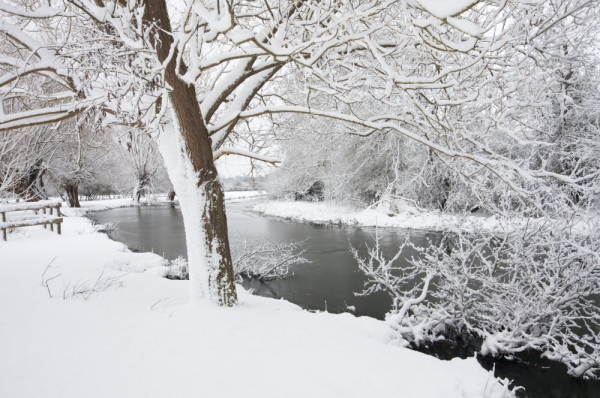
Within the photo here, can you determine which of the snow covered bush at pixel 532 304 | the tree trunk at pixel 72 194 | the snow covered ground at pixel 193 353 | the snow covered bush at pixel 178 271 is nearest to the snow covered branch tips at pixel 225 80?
the snow covered ground at pixel 193 353

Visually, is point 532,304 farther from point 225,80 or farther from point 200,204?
point 225,80

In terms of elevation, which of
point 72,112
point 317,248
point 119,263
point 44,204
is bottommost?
Answer: point 317,248

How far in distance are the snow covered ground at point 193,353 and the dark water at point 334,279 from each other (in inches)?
66.2

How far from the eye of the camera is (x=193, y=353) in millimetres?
2965

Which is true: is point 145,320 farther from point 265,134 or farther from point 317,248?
point 317,248

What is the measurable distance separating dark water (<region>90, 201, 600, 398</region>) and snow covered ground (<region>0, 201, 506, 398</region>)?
1.68 m

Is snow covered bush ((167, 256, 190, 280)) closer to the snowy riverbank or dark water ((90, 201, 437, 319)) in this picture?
dark water ((90, 201, 437, 319))

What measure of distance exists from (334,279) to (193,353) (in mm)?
6276

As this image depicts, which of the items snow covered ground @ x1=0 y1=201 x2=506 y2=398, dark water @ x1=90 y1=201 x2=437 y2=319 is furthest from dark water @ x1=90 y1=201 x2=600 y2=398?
snow covered ground @ x1=0 y1=201 x2=506 y2=398

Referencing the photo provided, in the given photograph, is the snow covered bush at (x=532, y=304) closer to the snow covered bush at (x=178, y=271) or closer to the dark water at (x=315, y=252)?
the dark water at (x=315, y=252)

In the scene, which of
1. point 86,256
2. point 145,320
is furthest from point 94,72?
point 86,256

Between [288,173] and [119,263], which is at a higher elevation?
[288,173]

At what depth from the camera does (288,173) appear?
84.0 feet

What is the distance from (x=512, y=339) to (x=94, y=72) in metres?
6.36
